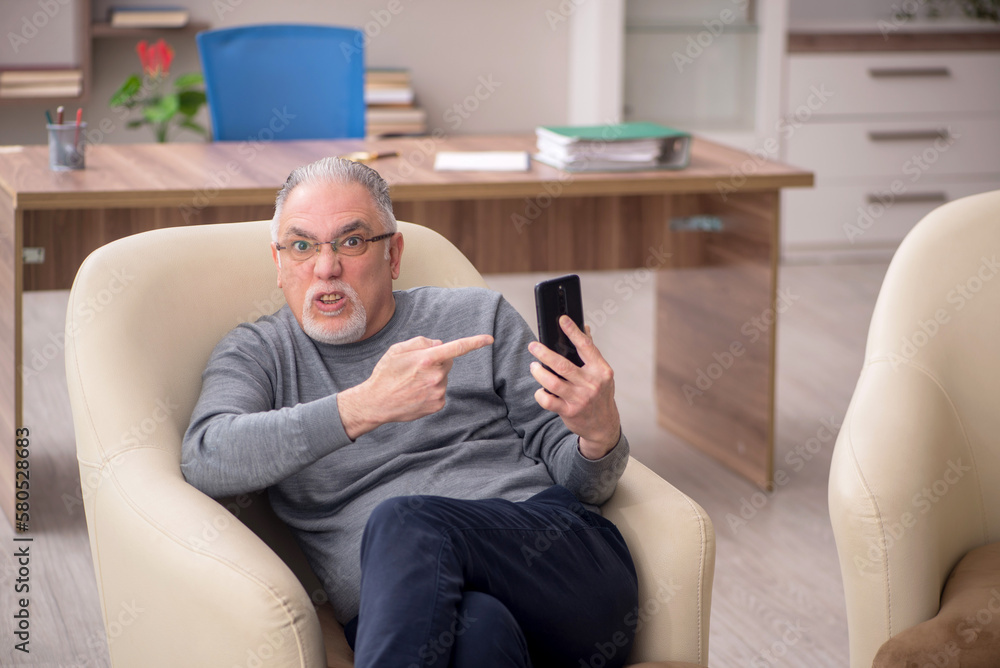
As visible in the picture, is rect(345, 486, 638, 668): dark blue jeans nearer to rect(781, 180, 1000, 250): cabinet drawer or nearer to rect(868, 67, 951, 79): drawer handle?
rect(781, 180, 1000, 250): cabinet drawer

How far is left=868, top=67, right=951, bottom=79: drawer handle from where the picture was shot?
4.69 m

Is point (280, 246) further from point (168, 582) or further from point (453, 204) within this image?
point (453, 204)

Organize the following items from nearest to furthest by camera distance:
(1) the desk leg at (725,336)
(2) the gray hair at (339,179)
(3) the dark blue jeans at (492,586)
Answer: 1. (3) the dark blue jeans at (492,586)
2. (2) the gray hair at (339,179)
3. (1) the desk leg at (725,336)

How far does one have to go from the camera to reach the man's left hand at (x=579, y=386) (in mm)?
1300

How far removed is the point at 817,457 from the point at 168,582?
2.04 m

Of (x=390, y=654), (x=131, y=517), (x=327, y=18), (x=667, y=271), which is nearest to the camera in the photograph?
(x=390, y=654)

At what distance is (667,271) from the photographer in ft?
10.2

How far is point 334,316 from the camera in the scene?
4.88 feet

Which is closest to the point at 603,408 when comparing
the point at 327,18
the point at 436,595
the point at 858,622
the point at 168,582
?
the point at 436,595

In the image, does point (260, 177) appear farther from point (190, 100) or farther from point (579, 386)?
point (190, 100)

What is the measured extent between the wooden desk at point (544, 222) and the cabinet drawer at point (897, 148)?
1.97 m

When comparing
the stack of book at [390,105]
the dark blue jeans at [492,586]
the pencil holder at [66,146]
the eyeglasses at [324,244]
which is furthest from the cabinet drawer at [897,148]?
the dark blue jeans at [492,586]

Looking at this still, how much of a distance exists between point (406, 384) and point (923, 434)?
0.68 meters

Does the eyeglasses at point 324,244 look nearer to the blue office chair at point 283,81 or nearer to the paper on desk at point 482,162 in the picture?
the paper on desk at point 482,162
